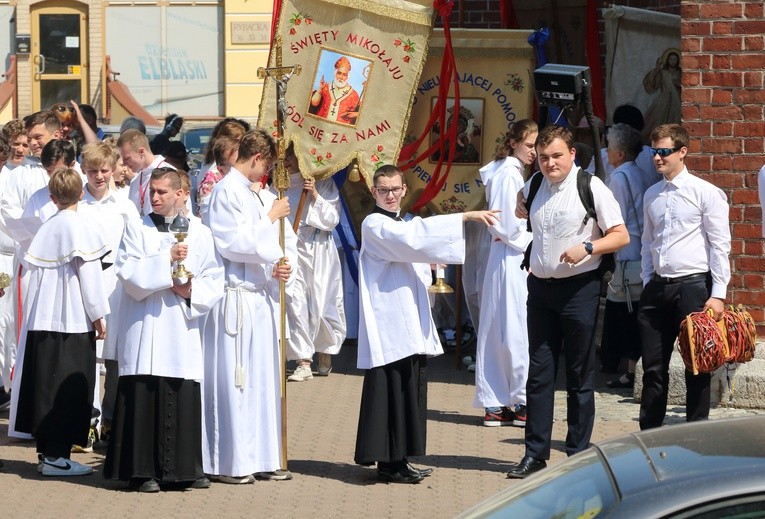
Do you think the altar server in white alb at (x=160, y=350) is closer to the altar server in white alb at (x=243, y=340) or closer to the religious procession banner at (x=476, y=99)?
the altar server in white alb at (x=243, y=340)

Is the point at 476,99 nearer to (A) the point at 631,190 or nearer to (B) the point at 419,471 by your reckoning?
(A) the point at 631,190

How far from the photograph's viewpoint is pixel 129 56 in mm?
28812

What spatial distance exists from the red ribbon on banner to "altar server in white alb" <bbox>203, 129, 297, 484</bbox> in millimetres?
3364

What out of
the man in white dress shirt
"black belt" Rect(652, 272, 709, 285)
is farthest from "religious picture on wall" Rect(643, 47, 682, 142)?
the man in white dress shirt

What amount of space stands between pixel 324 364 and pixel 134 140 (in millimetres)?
2565

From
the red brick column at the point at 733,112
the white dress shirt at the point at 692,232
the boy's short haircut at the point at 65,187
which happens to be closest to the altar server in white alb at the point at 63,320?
the boy's short haircut at the point at 65,187

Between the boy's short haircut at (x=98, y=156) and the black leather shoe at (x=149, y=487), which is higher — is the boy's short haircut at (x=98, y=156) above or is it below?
above

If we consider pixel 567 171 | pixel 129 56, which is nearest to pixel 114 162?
pixel 567 171

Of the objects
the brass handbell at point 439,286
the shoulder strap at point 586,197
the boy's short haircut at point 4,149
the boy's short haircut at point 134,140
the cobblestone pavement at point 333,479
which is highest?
the boy's short haircut at point 134,140

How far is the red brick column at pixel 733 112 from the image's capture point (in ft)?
30.3

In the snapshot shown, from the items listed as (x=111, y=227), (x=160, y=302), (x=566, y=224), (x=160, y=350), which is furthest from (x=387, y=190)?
(x=111, y=227)

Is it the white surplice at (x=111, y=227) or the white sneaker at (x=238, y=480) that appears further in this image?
the white surplice at (x=111, y=227)

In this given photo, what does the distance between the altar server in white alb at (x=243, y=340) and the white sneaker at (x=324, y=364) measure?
335 cm

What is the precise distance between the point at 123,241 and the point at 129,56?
72.1ft
